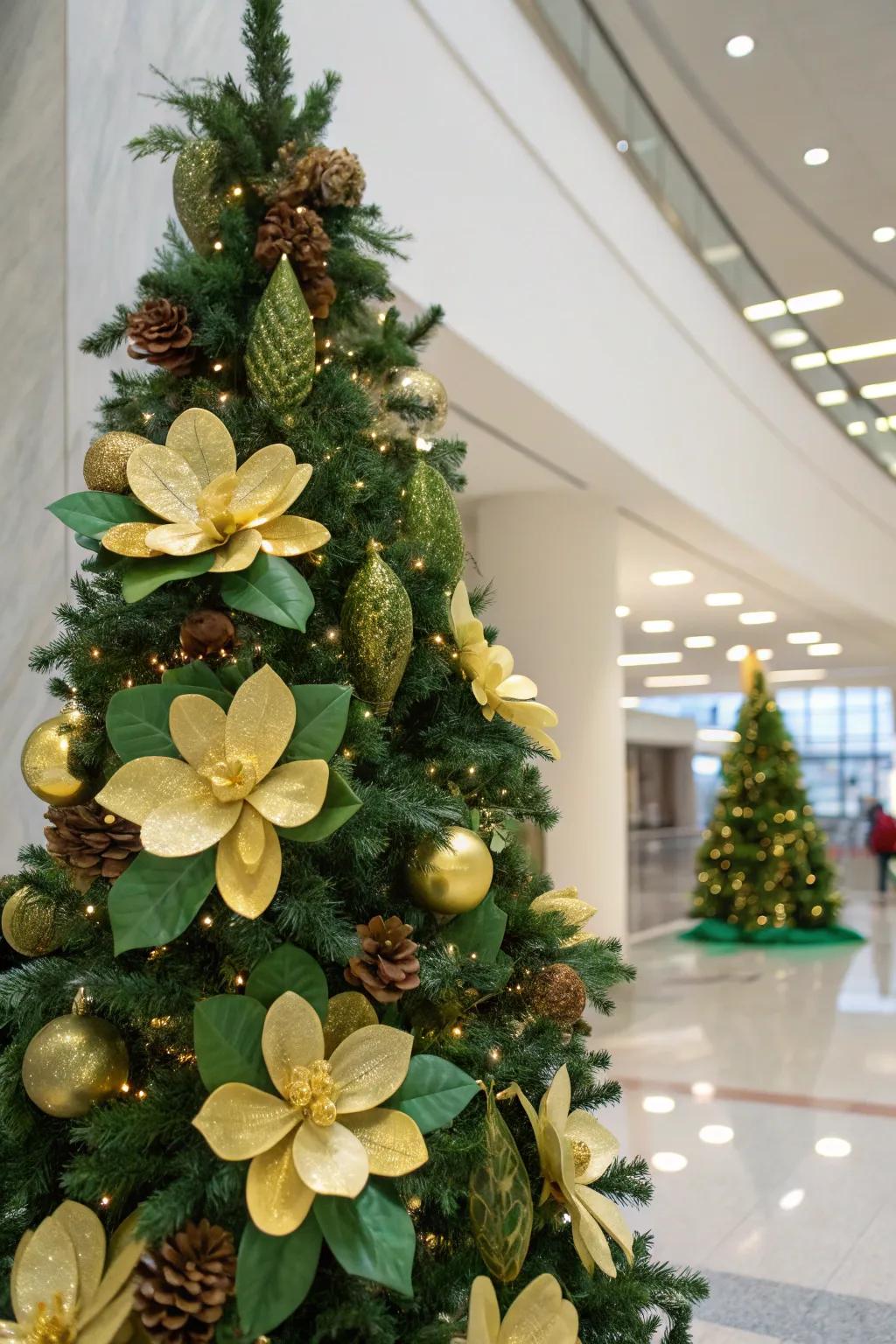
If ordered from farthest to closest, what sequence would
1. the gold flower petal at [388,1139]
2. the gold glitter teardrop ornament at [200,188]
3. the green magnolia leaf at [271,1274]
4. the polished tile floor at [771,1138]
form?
the polished tile floor at [771,1138], the gold glitter teardrop ornament at [200,188], the gold flower petal at [388,1139], the green magnolia leaf at [271,1274]

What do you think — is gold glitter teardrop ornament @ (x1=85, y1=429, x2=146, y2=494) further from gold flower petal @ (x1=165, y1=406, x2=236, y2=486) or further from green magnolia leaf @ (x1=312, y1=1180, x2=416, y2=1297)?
green magnolia leaf @ (x1=312, y1=1180, x2=416, y2=1297)

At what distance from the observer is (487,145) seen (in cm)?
457

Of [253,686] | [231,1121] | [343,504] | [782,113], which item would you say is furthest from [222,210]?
[782,113]

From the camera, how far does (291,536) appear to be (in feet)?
4.52

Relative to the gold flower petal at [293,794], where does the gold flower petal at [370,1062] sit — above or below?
below

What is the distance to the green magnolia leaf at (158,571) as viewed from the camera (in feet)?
4.23

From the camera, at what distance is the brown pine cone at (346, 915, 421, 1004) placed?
48.8 inches

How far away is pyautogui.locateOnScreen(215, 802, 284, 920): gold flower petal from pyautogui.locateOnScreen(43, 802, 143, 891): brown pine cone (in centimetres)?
16

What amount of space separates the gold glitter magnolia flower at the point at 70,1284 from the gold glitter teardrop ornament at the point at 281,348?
3.33 ft

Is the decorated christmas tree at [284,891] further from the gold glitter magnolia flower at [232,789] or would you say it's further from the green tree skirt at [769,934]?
the green tree skirt at [769,934]

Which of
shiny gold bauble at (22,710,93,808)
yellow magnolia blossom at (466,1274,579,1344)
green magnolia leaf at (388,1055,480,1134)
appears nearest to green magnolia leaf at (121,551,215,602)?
shiny gold bauble at (22,710,93,808)

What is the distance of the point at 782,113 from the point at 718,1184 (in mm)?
8817

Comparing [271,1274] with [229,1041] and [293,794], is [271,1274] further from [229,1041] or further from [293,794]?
[293,794]

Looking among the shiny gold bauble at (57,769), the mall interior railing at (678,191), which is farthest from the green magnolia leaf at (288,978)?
the mall interior railing at (678,191)
